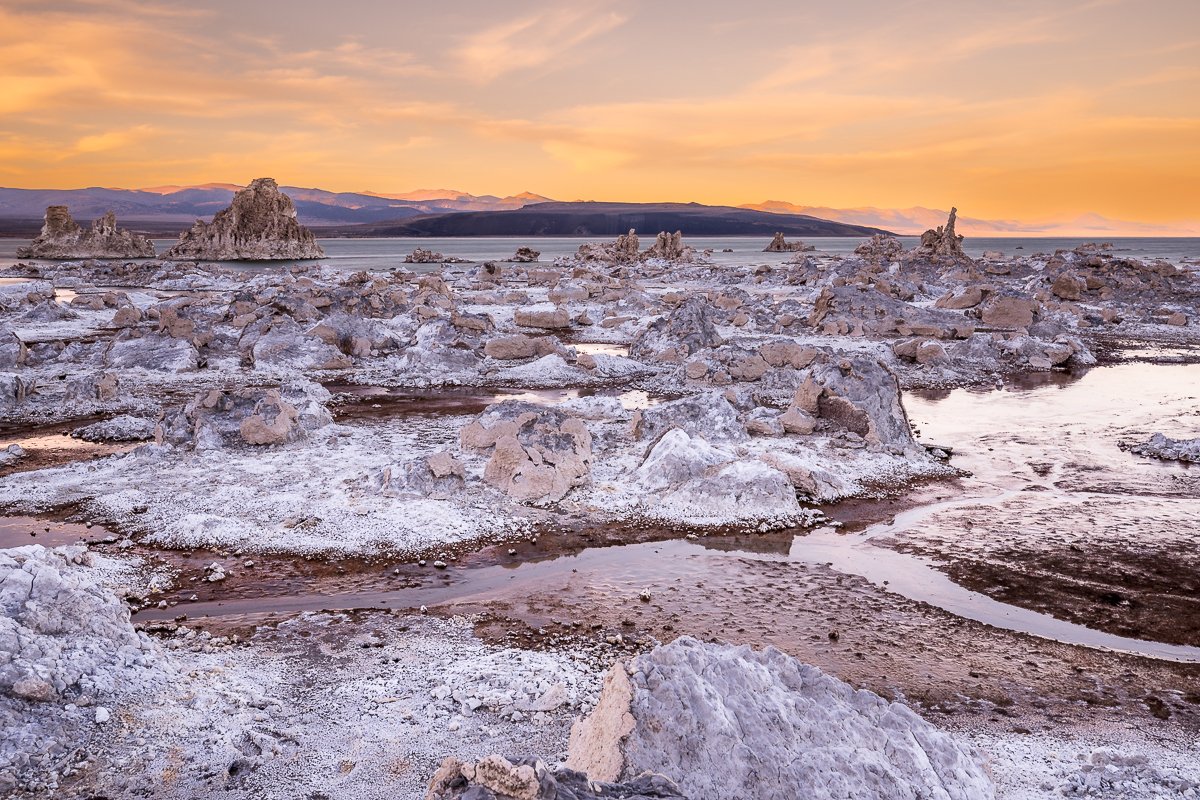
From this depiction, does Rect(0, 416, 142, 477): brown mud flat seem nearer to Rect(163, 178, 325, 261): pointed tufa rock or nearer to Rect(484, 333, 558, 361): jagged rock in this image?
Rect(484, 333, 558, 361): jagged rock

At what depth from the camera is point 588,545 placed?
10789mm

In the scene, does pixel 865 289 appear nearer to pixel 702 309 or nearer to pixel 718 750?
pixel 702 309

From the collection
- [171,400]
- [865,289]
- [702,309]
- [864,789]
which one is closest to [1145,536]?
[864,789]

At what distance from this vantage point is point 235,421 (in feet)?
49.1

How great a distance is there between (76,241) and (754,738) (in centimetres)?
11938

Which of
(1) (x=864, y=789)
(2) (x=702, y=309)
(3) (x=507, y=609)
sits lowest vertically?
(3) (x=507, y=609)

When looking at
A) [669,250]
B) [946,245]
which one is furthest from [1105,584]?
[669,250]

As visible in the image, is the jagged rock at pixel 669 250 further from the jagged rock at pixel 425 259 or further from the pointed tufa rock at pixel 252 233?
the pointed tufa rock at pixel 252 233

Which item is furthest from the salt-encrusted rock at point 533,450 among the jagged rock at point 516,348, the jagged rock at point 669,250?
the jagged rock at point 669,250

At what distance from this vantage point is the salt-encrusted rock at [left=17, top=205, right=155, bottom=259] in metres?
98.4

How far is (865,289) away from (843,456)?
25.4m

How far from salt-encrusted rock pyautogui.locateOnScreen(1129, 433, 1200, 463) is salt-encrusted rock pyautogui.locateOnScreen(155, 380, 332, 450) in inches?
637

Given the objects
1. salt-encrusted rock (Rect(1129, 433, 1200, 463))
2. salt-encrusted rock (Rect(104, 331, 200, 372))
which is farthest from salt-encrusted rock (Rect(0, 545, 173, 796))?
salt-encrusted rock (Rect(104, 331, 200, 372))

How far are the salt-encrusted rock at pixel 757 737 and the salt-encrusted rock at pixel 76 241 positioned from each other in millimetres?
115843
